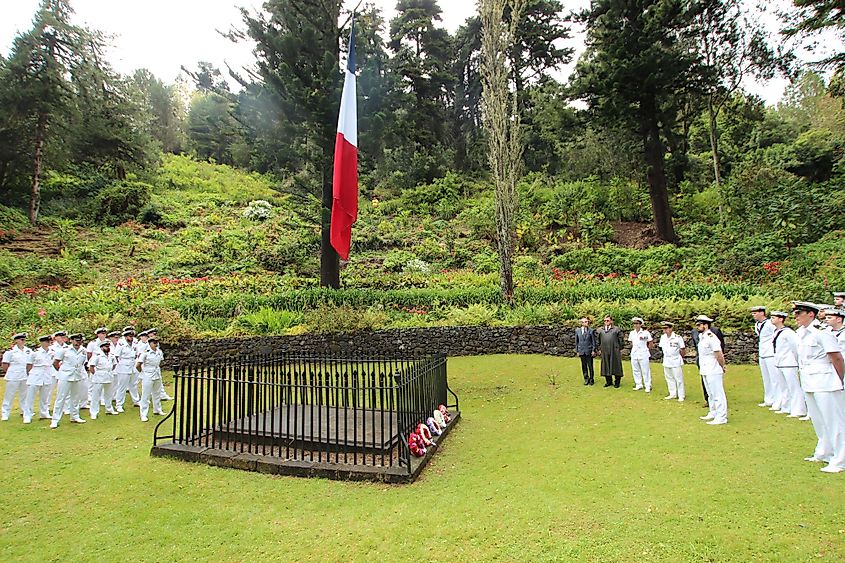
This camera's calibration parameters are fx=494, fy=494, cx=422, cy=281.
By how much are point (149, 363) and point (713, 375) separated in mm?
9723

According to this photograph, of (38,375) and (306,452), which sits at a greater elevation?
(38,375)

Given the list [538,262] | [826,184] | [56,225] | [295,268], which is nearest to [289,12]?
[295,268]

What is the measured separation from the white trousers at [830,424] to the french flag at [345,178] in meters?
6.70

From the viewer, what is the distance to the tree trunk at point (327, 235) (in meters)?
16.3

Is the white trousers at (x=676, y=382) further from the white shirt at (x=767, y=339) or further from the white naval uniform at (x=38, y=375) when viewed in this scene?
the white naval uniform at (x=38, y=375)

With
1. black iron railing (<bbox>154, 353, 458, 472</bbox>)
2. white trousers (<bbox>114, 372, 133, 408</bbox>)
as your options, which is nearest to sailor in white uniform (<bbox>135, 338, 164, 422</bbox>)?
white trousers (<bbox>114, 372, 133, 408</bbox>)

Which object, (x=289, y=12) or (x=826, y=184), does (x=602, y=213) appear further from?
(x=289, y=12)

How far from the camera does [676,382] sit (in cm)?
952

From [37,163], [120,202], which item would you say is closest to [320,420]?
[37,163]

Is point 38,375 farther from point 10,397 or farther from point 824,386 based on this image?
point 824,386

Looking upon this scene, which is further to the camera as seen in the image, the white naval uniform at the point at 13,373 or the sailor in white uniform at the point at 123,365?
the sailor in white uniform at the point at 123,365

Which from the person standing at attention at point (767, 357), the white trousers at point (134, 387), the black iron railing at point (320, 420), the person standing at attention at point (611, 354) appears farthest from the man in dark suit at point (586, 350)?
the white trousers at point (134, 387)

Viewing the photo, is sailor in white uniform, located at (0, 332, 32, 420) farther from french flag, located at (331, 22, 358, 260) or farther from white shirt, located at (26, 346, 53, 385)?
french flag, located at (331, 22, 358, 260)

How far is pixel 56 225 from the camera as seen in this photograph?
23.8 m
